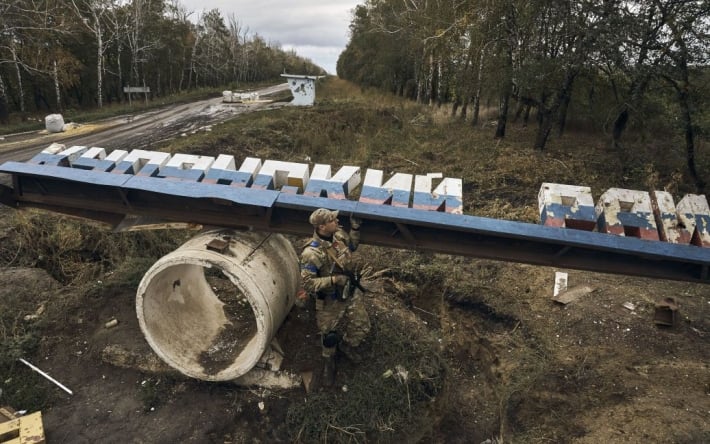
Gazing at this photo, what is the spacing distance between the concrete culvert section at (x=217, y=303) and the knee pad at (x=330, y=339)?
684mm

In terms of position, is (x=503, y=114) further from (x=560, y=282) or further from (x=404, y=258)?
(x=560, y=282)

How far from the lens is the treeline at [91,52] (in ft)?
68.2

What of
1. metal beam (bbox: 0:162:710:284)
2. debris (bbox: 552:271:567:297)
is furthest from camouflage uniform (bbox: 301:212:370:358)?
debris (bbox: 552:271:567:297)

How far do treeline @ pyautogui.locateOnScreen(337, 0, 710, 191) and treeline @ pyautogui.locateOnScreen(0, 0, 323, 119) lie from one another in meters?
15.9

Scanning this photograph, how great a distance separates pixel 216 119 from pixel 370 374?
17170 millimetres

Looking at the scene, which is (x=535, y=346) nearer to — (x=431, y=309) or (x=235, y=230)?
(x=431, y=309)

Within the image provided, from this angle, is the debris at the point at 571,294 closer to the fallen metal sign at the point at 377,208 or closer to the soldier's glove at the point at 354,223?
the fallen metal sign at the point at 377,208

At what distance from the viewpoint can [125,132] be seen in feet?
55.2

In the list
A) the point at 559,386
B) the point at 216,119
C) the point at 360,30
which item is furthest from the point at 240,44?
the point at 559,386

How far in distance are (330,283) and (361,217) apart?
890mm

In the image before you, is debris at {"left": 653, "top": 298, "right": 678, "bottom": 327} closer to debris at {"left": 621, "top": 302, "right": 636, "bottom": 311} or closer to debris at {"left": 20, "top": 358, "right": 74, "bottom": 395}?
debris at {"left": 621, "top": 302, "right": 636, "bottom": 311}

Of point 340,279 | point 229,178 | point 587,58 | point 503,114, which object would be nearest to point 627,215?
point 340,279

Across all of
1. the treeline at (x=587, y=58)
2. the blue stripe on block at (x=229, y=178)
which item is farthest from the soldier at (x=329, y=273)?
the treeline at (x=587, y=58)

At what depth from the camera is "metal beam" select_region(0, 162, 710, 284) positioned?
4902 millimetres
